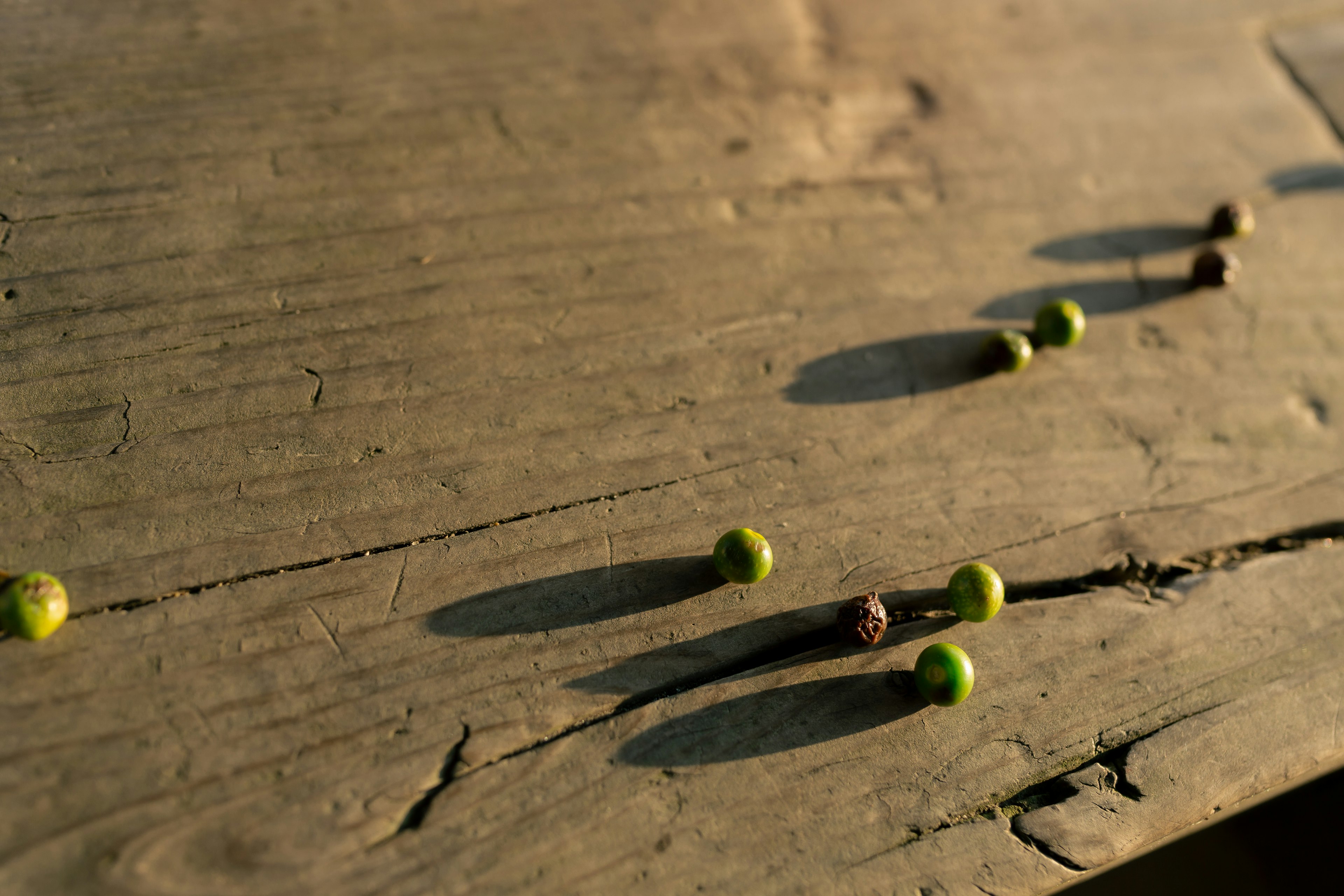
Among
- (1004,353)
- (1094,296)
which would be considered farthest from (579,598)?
(1094,296)

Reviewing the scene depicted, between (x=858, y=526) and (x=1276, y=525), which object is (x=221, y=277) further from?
(x=1276, y=525)

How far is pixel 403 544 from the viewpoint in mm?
1497

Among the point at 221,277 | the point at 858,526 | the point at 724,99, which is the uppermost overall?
the point at 724,99

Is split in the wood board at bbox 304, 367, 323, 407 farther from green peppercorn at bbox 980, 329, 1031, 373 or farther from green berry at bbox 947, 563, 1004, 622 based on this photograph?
green peppercorn at bbox 980, 329, 1031, 373

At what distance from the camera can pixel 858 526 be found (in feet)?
5.44

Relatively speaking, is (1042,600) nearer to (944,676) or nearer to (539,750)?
(944,676)

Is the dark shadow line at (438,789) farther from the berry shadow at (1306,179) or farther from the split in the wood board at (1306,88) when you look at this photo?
the split in the wood board at (1306,88)

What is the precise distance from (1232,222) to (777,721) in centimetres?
181

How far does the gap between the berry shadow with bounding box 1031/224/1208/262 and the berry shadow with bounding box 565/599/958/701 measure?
1053 mm

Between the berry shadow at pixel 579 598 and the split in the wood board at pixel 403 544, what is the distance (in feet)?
0.42

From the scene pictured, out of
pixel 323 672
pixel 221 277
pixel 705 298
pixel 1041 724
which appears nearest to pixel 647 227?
pixel 705 298

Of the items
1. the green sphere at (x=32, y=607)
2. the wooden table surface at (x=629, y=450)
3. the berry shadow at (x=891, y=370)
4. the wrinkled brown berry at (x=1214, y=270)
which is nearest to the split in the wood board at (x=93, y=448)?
the wooden table surface at (x=629, y=450)

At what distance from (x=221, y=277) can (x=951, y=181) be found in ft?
5.59

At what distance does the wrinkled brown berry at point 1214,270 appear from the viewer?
2.13 m
